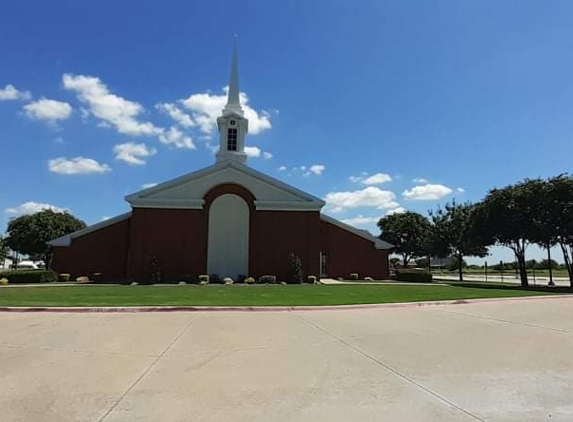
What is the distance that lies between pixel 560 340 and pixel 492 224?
86.7ft

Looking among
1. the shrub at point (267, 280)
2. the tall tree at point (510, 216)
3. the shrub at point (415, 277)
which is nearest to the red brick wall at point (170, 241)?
the shrub at point (267, 280)

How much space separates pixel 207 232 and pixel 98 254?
28.6 ft

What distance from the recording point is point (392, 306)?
17.9 metres

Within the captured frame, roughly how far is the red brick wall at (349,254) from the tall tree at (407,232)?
28588 millimetres

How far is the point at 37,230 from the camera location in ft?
→ 189

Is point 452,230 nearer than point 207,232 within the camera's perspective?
No

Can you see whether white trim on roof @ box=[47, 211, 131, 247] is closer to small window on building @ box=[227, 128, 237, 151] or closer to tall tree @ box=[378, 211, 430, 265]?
small window on building @ box=[227, 128, 237, 151]

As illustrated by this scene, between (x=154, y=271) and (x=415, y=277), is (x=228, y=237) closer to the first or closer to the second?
(x=154, y=271)

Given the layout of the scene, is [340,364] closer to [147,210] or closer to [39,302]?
[39,302]

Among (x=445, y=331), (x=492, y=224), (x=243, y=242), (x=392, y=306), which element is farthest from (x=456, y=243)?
(x=445, y=331)

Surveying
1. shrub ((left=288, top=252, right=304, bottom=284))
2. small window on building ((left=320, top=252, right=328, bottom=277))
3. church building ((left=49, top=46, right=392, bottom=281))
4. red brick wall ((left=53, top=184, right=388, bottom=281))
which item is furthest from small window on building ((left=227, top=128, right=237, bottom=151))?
shrub ((left=288, top=252, right=304, bottom=284))

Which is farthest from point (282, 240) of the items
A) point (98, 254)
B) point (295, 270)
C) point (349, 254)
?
point (98, 254)

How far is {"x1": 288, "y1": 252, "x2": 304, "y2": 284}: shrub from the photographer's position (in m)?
34.5

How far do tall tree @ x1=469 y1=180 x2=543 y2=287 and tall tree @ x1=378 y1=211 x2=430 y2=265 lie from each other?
1201 inches
